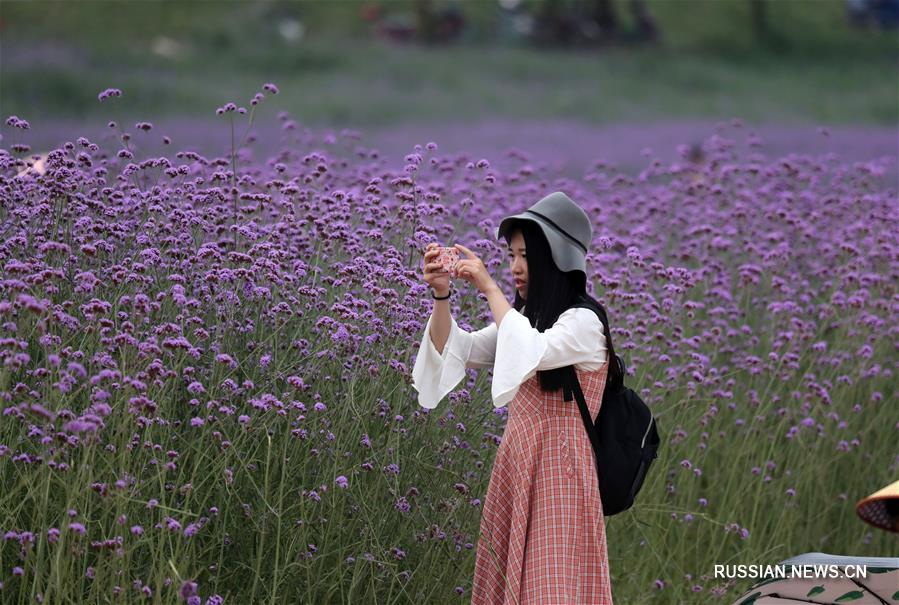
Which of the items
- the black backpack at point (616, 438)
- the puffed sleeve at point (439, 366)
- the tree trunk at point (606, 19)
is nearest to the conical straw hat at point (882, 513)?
the black backpack at point (616, 438)

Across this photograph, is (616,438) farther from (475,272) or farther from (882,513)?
(882,513)

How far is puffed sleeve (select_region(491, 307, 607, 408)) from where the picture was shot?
304cm

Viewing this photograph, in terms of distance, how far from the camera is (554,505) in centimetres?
318

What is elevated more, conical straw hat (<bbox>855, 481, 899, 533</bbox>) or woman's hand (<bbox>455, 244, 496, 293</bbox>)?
woman's hand (<bbox>455, 244, 496, 293</bbox>)

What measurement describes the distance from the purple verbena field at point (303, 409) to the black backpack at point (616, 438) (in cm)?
49

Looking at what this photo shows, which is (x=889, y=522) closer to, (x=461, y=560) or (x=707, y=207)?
(x=461, y=560)

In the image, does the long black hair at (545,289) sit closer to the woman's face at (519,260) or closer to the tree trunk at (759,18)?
the woman's face at (519,260)

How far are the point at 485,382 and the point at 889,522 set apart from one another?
5.14 ft

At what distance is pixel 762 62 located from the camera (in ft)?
68.5

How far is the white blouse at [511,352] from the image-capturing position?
304cm

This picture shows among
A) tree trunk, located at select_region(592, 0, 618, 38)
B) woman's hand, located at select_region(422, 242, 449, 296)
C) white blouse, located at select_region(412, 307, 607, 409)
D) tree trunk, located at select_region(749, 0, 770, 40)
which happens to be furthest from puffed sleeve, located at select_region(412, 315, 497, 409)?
tree trunk, located at select_region(749, 0, 770, 40)

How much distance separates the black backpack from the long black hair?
28mm

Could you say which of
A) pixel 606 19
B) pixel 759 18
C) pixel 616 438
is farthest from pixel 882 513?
pixel 759 18

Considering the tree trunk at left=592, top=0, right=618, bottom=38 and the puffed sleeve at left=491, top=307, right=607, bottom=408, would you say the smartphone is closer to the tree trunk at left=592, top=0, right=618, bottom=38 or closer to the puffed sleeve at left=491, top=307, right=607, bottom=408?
the puffed sleeve at left=491, top=307, right=607, bottom=408
